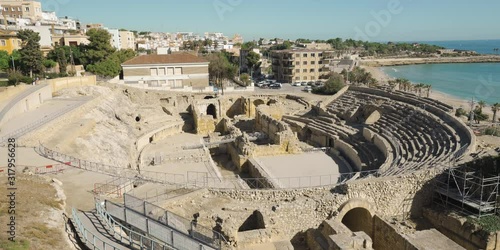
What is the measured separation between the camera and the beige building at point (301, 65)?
2603 inches

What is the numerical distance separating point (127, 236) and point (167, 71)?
4016 centimetres

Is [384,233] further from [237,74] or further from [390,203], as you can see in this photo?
[237,74]

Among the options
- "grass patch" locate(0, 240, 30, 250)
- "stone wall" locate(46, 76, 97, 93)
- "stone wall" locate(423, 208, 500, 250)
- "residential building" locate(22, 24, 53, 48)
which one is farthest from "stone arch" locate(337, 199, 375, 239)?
"residential building" locate(22, 24, 53, 48)

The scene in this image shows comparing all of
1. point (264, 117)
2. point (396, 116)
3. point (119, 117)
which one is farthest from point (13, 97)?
point (396, 116)

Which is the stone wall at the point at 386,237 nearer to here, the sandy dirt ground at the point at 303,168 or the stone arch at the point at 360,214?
the stone arch at the point at 360,214

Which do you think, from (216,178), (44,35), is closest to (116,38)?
(44,35)

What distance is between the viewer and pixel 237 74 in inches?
2808

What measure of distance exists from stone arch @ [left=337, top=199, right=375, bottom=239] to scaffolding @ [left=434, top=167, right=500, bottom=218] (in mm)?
4043

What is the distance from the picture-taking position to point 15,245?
9.55 meters

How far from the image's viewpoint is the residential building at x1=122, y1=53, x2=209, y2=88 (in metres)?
48.5

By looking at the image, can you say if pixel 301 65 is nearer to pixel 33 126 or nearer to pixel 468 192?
pixel 33 126

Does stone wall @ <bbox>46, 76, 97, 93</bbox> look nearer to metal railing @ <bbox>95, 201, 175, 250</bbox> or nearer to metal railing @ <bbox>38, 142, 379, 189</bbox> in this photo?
metal railing @ <bbox>38, 142, 379, 189</bbox>

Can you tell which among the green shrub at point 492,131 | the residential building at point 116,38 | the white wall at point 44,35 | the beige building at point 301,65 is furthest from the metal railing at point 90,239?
the residential building at point 116,38

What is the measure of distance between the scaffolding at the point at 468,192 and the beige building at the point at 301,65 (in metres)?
49.2
